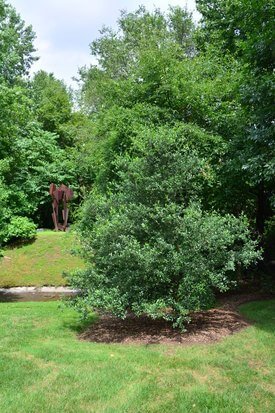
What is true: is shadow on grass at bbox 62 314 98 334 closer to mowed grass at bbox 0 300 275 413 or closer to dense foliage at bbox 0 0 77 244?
mowed grass at bbox 0 300 275 413

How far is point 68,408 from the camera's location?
4141 millimetres

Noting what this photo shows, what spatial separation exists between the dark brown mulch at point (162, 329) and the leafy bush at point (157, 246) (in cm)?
28

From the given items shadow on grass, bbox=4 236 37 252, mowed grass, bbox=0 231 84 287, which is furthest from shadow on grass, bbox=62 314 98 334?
shadow on grass, bbox=4 236 37 252

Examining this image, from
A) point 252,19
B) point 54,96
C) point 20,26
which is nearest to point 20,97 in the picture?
point 252,19

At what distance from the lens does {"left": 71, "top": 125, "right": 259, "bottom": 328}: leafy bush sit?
662cm

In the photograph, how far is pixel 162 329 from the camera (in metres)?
7.02

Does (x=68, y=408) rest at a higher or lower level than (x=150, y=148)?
lower

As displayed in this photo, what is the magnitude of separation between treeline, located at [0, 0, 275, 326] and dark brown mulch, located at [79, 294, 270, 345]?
31 centimetres

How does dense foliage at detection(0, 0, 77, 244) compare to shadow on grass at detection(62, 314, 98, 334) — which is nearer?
shadow on grass at detection(62, 314, 98, 334)

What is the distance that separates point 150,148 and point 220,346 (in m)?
3.59

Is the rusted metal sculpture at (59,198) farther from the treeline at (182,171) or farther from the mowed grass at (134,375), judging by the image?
the mowed grass at (134,375)

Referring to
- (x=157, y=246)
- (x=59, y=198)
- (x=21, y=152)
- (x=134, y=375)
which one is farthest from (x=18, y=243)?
(x=134, y=375)

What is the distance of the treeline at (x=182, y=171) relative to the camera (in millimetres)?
6758

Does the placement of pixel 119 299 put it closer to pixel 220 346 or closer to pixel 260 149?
pixel 220 346
